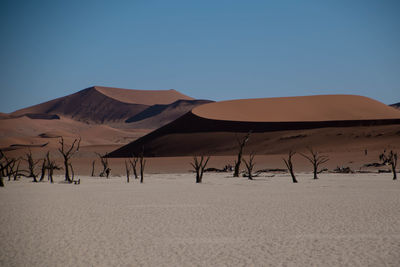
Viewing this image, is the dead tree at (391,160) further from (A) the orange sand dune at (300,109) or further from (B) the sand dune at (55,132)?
(B) the sand dune at (55,132)

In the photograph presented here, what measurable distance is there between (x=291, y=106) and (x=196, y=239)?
3176 inches

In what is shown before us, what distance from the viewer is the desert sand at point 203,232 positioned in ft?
24.8

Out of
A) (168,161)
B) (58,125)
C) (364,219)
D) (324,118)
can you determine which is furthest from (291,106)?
(58,125)

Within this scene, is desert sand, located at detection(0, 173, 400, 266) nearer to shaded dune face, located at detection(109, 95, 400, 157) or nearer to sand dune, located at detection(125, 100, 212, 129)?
shaded dune face, located at detection(109, 95, 400, 157)

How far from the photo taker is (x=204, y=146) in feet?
232

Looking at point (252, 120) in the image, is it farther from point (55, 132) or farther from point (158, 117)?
point (158, 117)

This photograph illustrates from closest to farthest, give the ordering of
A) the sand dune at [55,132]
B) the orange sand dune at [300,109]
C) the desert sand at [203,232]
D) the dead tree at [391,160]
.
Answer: the desert sand at [203,232]
the dead tree at [391,160]
the orange sand dune at [300,109]
the sand dune at [55,132]

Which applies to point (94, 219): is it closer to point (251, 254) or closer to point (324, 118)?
point (251, 254)

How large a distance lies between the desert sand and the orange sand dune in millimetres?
63954

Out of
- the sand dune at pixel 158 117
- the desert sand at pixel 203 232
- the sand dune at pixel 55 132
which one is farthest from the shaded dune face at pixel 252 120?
the sand dune at pixel 158 117

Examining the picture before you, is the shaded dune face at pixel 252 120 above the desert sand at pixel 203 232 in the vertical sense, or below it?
above

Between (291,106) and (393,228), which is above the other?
(291,106)

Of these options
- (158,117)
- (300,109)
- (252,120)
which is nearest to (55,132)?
(158,117)

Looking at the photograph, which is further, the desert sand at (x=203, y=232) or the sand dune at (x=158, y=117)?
the sand dune at (x=158, y=117)
